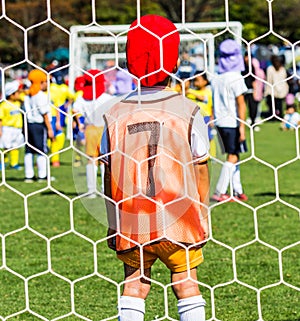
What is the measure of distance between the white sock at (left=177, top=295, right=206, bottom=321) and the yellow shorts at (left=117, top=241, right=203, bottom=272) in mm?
121

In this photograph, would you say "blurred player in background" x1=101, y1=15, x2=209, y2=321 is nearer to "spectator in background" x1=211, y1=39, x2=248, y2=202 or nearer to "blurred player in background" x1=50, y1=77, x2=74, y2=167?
"spectator in background" x1=211, y1=39, x2=248, y2=202

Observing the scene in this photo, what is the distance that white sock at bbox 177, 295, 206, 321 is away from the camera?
3498mm

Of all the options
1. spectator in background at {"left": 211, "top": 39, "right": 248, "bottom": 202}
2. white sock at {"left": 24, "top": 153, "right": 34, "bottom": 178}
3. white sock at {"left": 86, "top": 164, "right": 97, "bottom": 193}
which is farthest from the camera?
white sock at {"left": 24, "top": 153, "right": 34, "bottom": 178}

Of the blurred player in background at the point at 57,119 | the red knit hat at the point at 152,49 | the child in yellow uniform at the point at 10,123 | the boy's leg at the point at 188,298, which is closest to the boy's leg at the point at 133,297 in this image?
the boy's leg at the point at 188,298

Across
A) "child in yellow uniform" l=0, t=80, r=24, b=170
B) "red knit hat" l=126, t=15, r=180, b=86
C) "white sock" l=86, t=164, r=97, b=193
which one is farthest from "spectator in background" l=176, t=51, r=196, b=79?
"red knit hat" l=126, t=15, r=180, b=86

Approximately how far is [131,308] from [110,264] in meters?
2.39

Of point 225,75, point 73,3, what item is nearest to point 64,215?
point 225,75

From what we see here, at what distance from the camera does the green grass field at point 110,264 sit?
4.16 meters

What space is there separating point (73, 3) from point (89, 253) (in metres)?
41.4

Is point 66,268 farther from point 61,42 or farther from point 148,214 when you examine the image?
point 61,42

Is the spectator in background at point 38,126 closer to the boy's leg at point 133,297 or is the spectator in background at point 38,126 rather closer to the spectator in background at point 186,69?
the spectator in background at point 186,69

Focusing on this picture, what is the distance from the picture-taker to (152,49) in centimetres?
354

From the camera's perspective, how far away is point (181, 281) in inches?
139

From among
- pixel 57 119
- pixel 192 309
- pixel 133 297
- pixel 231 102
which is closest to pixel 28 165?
pixel 57 119
